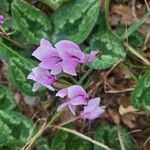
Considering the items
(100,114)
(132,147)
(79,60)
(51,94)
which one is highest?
(79,60)

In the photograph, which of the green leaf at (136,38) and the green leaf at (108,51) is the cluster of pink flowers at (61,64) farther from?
the green leaf at (136,38)

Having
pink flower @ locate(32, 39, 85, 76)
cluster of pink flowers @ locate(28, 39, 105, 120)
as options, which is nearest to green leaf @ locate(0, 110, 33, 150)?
cluster of pink flowers @ locate(28, 39, 105, 120)

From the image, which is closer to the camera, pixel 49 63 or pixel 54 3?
pixel 49 63

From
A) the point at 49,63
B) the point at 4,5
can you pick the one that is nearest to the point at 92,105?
the point at 49,63

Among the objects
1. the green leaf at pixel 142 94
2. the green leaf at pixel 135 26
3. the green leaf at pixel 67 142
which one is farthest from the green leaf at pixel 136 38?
the green leaf at pixel 67 142

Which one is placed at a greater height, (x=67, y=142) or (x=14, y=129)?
(x=14, y=129)

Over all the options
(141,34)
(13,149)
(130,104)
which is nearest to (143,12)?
(141,34)

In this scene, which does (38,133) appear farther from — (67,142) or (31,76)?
(31,76)

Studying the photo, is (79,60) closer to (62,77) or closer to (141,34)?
(62,77)
